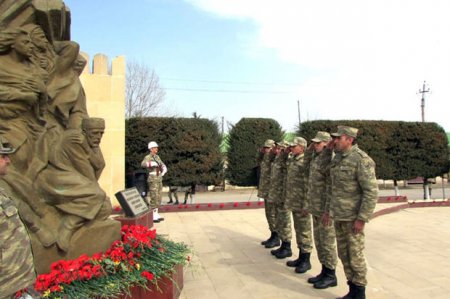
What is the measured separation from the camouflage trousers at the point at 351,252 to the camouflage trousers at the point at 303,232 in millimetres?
1145

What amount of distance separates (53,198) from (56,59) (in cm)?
147

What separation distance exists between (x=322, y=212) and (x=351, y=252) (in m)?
0.83

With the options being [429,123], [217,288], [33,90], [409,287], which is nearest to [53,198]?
[33,90]

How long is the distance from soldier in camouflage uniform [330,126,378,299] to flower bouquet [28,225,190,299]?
1725 mm

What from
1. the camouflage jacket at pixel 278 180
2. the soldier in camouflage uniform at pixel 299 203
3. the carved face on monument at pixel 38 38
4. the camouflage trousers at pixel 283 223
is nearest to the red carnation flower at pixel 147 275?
the soldier in camouflage uniform at pixel 299 203

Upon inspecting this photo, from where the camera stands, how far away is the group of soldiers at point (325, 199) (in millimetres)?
3930

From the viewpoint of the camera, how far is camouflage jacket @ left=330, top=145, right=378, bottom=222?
153 inches

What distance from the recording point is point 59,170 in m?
3.71

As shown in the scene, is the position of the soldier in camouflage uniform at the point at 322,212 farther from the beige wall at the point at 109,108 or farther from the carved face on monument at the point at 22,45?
the beige wall at the point at 109,108

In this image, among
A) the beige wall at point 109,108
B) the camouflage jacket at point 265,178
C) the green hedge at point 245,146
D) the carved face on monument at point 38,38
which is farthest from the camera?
the green hedge at point 245,146

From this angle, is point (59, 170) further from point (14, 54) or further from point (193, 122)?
point (193, 122)

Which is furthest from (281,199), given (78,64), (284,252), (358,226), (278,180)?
(78,64)

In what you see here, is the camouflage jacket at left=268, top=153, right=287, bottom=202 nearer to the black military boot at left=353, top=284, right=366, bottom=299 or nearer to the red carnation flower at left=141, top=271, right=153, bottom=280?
the black military boot at left=353, top=284, right=366, bottom=299

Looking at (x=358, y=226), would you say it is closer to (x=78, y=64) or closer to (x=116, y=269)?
(x=116, y=269)
